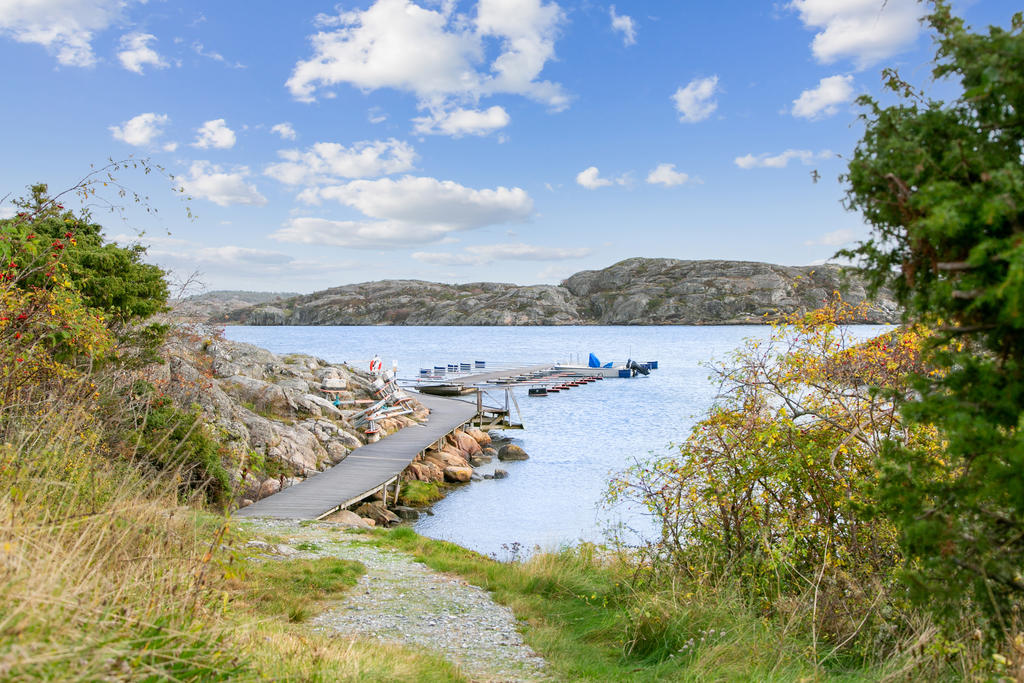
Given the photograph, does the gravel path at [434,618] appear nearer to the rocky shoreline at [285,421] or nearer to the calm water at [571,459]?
the rocky shoreline at [285,421]

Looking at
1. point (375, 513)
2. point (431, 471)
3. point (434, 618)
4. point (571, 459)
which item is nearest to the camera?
point (434, 618)

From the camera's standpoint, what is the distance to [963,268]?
2.61 m

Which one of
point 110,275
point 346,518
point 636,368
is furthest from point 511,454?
point 636,368

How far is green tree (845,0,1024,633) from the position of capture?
247 cm

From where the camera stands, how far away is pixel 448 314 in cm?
17375

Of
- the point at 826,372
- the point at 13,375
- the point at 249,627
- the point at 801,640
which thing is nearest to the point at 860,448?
the point at 826,372

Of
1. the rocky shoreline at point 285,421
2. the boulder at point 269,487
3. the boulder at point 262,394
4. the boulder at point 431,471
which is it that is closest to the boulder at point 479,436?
the rocky shoreline at point 285,421

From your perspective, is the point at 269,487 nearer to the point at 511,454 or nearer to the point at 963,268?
the point at 511,454

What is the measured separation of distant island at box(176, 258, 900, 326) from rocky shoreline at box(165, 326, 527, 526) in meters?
107

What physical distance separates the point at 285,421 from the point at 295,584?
13401 mm

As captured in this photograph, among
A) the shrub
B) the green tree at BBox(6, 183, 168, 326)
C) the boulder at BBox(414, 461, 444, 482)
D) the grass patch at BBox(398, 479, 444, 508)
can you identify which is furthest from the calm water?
the green tree at BBox(6, 183, 168, 326)

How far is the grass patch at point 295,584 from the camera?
21.8 feet

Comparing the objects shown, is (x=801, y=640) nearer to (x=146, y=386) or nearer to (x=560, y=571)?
(x=560, y=571)

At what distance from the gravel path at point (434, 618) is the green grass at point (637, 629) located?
0.85ft
